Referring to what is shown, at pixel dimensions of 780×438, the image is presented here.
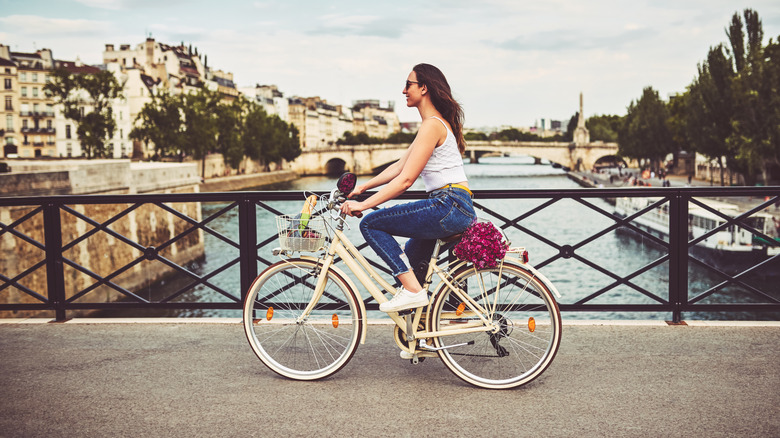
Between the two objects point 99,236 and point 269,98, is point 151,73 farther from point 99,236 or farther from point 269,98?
point 99,236

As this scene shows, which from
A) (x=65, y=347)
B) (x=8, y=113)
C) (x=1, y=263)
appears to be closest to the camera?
(x=65, y=347)

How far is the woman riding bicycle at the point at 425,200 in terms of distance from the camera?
3.73 metres

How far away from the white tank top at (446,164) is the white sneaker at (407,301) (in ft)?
1.77

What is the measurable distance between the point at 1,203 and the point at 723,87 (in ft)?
130

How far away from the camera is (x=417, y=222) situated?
375 centimetres

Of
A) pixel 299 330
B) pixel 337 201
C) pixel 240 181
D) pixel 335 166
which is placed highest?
pixel 337 201

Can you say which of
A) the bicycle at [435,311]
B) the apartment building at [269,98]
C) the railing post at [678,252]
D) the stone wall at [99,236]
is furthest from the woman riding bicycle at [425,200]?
the apartment building at [269,98]

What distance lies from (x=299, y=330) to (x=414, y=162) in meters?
1.17

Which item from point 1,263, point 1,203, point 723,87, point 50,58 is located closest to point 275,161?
point 50,58

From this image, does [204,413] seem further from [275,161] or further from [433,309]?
[275,161]

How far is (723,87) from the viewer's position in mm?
39750

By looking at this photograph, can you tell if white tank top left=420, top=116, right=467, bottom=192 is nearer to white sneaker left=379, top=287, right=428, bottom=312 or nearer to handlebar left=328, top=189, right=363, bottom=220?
handlebar left=328, top=189, right=363, bottom=220

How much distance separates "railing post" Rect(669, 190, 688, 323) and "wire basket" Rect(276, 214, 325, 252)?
9.00 feet

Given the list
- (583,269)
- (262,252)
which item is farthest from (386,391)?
(262,252)
